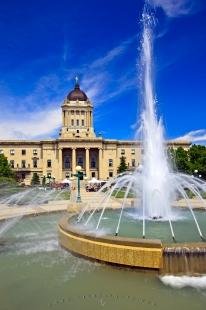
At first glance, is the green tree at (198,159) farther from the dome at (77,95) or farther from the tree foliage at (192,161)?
the dome at (77,95)

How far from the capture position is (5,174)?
207ft

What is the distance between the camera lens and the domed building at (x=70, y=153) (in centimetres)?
9656

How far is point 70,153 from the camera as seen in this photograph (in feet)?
324

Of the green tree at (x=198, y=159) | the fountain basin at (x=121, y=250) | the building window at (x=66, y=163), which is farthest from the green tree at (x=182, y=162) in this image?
the fountain basin at (x=121, y=250)

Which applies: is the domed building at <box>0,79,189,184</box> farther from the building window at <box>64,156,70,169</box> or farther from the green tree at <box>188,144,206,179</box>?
the green tree at <box>188,144,206,179</box>

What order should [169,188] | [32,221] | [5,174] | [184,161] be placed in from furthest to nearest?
[184,161]
[5,174]
[32,221]
[169,188]

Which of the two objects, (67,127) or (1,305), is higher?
(67,127)

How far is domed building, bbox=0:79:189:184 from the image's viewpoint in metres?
96.6

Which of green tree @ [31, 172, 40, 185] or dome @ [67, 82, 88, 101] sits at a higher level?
dome @ [67, 82, 88, 101]

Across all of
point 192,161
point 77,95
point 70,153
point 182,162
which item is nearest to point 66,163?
point 70,153

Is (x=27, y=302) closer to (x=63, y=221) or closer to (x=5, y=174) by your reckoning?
(x=63, y=221)

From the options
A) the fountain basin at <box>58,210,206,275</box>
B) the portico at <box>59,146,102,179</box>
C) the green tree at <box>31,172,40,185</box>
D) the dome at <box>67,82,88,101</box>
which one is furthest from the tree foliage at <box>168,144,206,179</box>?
the fountain basin at <box>58,210,206,275</box>

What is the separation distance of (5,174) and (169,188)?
157 feet

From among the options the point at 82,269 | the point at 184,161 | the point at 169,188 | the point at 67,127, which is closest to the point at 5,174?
the point at 184,161
